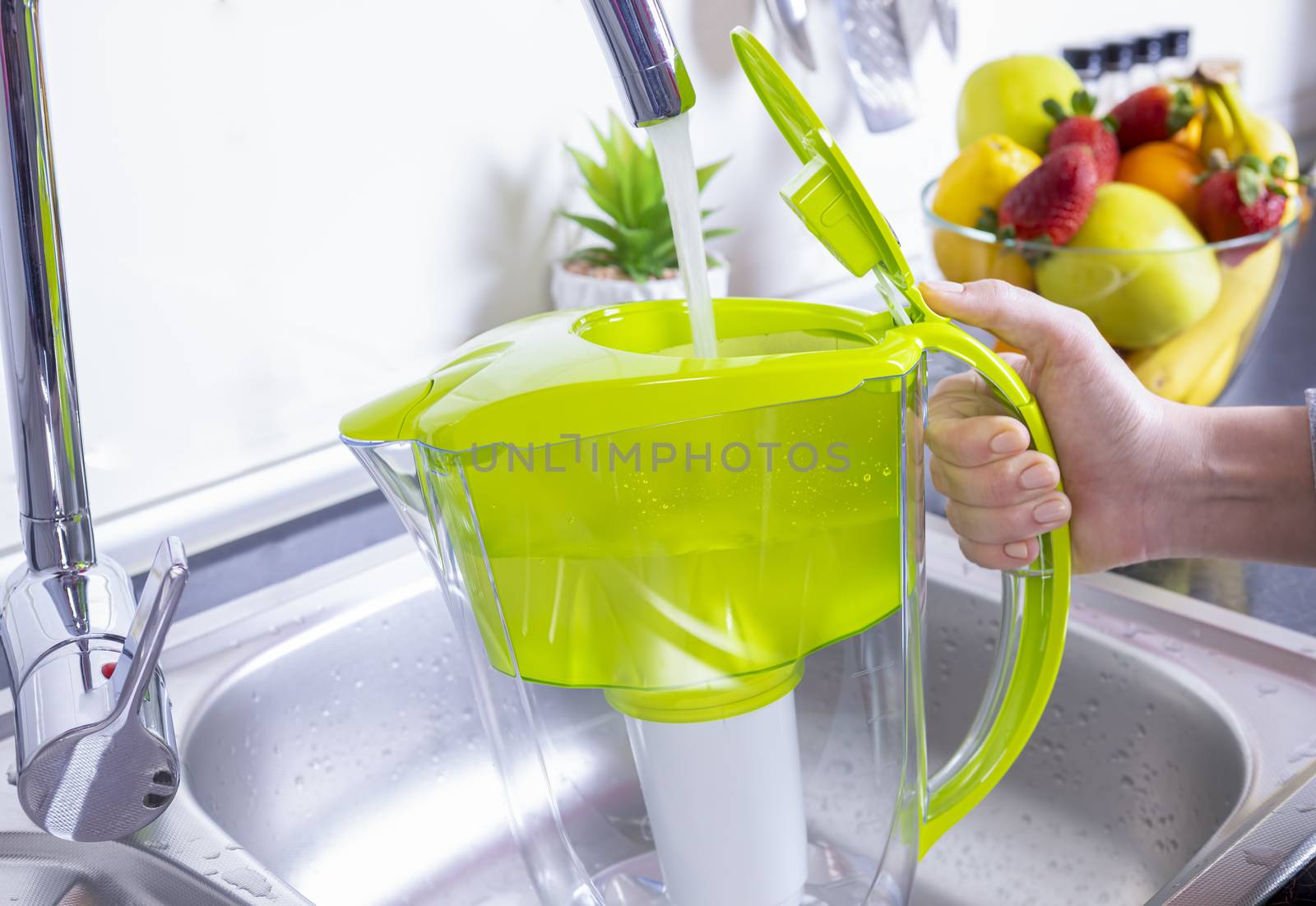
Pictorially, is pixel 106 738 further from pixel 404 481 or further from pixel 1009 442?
pixel 1009 442

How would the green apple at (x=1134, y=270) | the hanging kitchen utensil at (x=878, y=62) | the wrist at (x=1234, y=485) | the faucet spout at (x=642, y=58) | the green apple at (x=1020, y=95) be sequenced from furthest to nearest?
the hanging kitchen utensil at (x=878, y=62) → the green apple at (x=1020, y=95) → the green apple at (x=1134, y=270) → the wrist at (x=1234, y=485) → the faucet spout at (x=642, y=58)

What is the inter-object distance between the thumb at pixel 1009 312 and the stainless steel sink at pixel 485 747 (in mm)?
158

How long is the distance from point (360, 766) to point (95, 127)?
0.36 metres

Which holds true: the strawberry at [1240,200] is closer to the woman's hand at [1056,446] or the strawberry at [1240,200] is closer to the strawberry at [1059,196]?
the strawberry at [1059,196]

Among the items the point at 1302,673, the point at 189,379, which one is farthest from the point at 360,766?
the point at 1302,673

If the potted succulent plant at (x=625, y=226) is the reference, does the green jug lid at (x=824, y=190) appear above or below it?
above

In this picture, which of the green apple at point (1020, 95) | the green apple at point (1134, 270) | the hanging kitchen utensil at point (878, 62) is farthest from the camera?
the hanging kitchen utensil at point (878, 62)

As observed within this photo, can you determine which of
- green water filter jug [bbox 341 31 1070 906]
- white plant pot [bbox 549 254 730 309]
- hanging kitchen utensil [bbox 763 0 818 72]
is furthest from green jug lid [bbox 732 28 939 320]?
hanging kitchen utensil [bbox 763 0 818 72]

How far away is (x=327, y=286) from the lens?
2.34 feet

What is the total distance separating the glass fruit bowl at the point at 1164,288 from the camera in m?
0.74

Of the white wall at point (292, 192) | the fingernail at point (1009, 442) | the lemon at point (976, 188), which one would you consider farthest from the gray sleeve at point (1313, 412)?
the white wall at point (292, 192)

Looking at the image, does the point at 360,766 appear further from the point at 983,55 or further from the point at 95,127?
the point at 983,55

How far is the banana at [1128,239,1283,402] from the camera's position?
766mm

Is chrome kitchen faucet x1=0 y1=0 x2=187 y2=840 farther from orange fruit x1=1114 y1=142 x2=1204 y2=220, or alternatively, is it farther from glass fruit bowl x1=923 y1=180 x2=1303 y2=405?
orange fruit x1=1114 y1=142 x2=1204 y2=220
